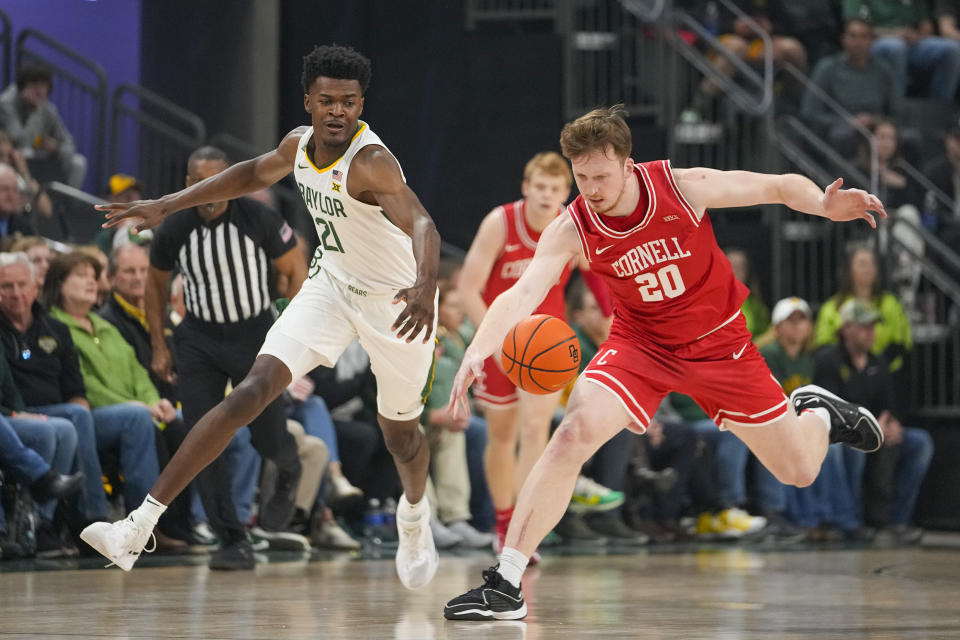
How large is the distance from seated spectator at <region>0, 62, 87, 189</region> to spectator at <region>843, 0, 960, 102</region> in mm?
7936

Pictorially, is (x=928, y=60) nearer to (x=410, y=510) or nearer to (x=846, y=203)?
(x=410, y=510)

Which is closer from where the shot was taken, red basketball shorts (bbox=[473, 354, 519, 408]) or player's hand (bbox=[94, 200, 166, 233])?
player's hand (bbox=[94, 200, 166, 233])

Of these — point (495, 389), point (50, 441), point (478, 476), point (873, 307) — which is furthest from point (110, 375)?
point (873, 307)

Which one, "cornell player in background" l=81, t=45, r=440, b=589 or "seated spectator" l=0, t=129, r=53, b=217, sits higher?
"seated spectator" l=0, t=129, r=53, b=217

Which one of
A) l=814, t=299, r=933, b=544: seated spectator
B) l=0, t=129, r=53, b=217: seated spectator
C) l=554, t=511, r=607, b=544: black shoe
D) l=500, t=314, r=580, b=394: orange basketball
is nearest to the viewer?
l=500, t=314, r=580, b=394: orange basketball

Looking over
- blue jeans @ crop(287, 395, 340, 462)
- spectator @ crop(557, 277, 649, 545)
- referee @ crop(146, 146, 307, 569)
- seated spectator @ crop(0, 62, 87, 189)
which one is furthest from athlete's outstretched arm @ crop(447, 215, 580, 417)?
seated spectator @ crop(0, 62, 87, 189)

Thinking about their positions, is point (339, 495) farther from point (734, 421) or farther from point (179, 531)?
point (734, 421)

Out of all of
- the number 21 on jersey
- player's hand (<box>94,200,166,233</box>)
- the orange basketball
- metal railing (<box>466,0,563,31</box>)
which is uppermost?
metal railing (<box>466,0,563,31</box>)

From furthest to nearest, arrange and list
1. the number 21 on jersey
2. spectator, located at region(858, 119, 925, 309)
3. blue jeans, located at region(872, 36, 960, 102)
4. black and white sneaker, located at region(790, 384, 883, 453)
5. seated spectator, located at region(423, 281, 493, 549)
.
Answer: blue jeans, located at region(872, 36, 960, 102)
spectator, located at region(858, 119, 925, 309)
seated spectator, located at region(423, 281, 493, 549)
black and white sneaker, located at region(790, 384, 883, 453)
the number 21 on jersey

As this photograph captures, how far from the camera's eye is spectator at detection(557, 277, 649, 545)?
9312mm

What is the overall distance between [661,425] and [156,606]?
5233 millimetres

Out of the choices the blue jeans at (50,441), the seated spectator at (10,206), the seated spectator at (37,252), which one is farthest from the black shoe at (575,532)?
the seated spectator at (10,206)

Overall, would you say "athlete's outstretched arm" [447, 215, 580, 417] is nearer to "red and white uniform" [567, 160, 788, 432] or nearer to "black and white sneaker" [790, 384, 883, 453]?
"red and white uniform" [567, 160, 788, 432]

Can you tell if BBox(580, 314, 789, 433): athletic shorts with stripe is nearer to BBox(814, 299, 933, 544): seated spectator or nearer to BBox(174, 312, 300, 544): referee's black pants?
BBox(174, 312, 300, 544): referee's black pants
